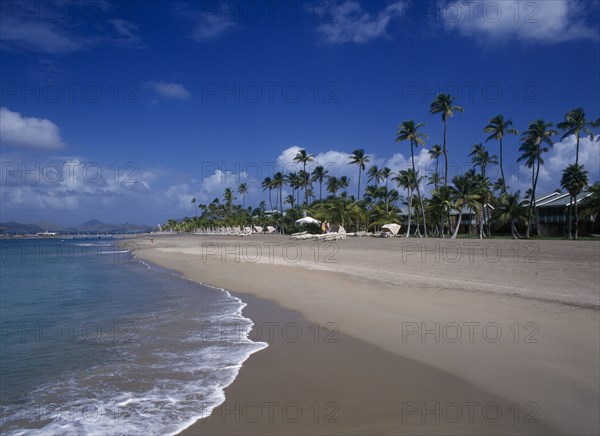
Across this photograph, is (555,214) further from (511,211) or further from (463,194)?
(463,194)

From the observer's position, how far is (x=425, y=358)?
6.57 meters

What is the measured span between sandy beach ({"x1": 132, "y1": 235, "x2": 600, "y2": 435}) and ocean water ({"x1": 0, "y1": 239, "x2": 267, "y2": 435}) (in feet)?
1.87

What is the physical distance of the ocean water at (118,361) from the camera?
491 cm

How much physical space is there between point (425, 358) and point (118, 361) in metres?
5.54

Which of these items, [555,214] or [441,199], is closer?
[441,199]

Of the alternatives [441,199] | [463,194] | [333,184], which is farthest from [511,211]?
[333,184]

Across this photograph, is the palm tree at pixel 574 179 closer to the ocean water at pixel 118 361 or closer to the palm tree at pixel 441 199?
the palm tree at pixel 441 199

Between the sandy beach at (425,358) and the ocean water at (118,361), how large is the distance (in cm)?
57

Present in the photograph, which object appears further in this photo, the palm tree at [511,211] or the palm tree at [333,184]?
the palm tree at [333,184]

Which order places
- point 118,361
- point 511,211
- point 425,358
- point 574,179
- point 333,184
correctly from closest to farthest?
point 425,358
point 118,361
point 574,179
point 511,211
point 333,184

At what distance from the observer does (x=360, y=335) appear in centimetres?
799

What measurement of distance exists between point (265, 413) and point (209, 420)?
0.70 m

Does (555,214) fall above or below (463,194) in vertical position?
below

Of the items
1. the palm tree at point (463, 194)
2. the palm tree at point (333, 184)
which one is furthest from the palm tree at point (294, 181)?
the palm tree at point (463, 194)
